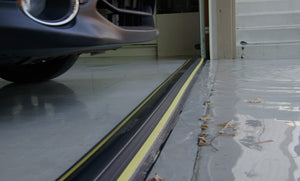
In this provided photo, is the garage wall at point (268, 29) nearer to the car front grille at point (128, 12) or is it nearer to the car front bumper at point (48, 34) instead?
the car front grille at point (128, 12)

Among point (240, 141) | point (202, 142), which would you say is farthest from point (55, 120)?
point (240, 141)

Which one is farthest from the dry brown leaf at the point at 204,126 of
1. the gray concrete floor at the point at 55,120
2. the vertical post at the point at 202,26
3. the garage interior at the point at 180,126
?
the vertical post at the point at 202,26

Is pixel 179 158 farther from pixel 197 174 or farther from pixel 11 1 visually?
pixel 11 1

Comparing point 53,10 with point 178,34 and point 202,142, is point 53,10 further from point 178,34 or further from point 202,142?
point 178,34

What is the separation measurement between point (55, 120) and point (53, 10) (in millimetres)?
500

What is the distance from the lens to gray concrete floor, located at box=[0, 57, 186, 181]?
1068 mm

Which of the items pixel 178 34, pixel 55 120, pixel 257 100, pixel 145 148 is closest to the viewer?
pixel 145 148

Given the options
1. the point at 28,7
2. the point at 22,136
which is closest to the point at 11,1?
the point at 28,7

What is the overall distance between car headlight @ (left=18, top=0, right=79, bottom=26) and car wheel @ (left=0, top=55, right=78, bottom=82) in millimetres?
1248

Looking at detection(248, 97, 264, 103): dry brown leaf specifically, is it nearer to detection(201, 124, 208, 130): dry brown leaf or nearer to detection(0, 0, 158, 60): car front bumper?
detection(201, 124, 208, 130): dry brown leaf

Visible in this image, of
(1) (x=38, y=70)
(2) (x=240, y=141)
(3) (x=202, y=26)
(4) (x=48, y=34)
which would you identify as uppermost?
(3) (x=202, y=26)

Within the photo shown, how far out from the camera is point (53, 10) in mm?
1420

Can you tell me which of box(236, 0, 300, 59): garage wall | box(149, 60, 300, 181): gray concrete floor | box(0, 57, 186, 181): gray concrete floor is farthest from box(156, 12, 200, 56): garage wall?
box(149, 60, 300, 181): gray concrete floor

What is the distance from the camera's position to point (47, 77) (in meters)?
2.82
